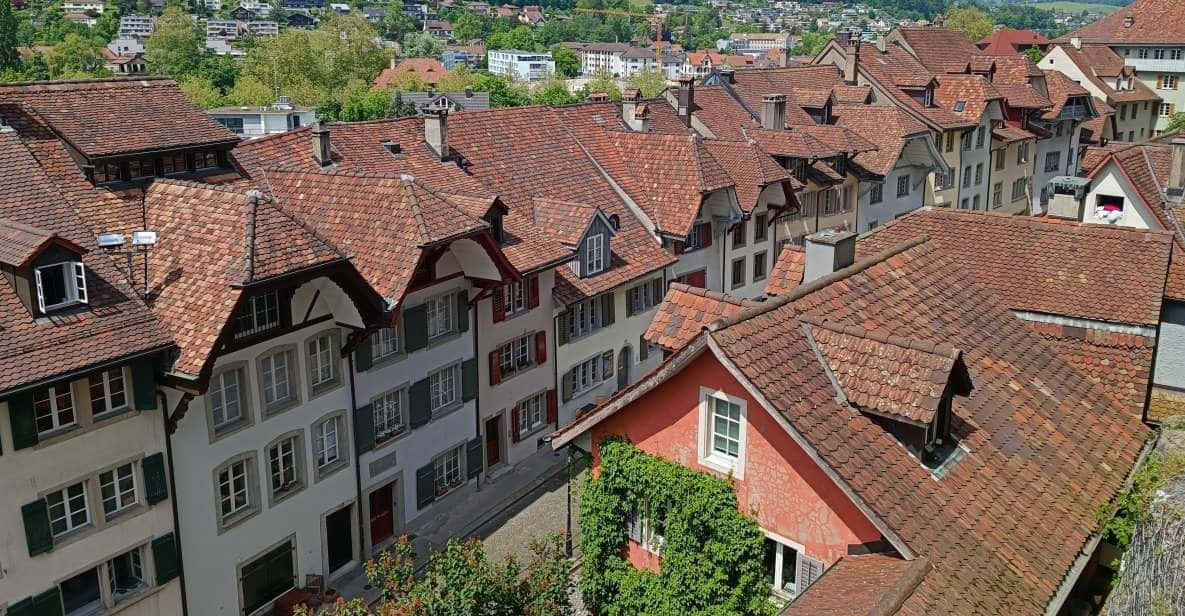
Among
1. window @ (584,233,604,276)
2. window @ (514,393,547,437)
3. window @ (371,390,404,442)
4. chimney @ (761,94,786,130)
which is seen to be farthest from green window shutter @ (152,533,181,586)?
chimney @ (761,94,786,130)

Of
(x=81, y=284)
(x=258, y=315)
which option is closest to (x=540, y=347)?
(x=258, y=315)

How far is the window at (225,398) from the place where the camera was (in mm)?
24844

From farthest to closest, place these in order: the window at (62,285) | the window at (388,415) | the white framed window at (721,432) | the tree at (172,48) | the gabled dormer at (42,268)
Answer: the tree at (172,48) < the window at (388,415) < the window at (62,285) < the gabled dormer at (42,268) < the white framed window at (721,432)

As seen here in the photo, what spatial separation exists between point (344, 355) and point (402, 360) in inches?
103

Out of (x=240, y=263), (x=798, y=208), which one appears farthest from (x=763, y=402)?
(x=798, y=208)

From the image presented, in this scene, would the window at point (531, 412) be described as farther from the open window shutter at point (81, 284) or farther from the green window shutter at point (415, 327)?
the open window shutter at point (81, 284)

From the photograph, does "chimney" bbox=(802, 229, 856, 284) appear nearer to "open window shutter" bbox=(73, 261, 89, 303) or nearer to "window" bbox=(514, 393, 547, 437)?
"open window shutter" bbox=(73, 261, 89, 303)

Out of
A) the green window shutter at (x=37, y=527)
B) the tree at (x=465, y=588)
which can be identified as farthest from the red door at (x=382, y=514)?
the tree at (x=465, y=588)

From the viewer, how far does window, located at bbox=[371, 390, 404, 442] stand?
29922 millimetres

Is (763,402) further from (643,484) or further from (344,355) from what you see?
(344,355)

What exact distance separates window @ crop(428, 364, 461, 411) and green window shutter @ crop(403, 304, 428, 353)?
58.2 inches

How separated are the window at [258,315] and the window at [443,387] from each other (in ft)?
23.9

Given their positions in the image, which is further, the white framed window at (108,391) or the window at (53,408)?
the white framed window at (108,391)

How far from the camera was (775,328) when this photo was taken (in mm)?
17312
